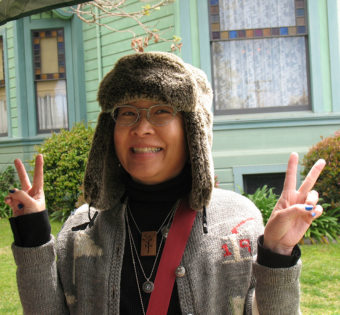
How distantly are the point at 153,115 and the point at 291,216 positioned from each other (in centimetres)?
77

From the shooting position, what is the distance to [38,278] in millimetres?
1712

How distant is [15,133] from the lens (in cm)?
902

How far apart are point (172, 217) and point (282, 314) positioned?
663mm

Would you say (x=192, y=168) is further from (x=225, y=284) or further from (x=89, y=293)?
(x=89, y=293)

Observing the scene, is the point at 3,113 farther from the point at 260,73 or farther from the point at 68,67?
the point at 260,73

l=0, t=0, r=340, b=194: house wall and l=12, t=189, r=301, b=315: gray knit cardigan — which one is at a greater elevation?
l=0, t=0, r=340, b=194: house wall

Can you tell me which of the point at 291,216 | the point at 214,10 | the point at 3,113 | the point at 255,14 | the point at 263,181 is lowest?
the point at 263,181

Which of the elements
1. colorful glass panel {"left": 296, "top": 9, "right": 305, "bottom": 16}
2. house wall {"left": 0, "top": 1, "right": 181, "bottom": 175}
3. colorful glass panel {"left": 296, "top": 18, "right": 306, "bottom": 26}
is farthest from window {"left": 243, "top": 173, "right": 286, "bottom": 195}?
house wall {"left": 0, "top": 1, "right": 181, "bottom": 175}

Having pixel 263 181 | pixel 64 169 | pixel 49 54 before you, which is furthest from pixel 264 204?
pixel 49 54

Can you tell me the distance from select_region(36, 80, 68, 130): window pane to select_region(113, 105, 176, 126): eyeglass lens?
A: 299 inches

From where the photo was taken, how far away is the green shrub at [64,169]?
698cm

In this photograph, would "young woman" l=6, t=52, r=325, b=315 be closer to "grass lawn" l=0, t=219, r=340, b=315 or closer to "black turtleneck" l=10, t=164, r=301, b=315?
"black turtleneck" l=10, t=164, r=301, b=315

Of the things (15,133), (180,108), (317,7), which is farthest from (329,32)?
(15,133)

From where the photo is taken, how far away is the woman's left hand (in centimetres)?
141
